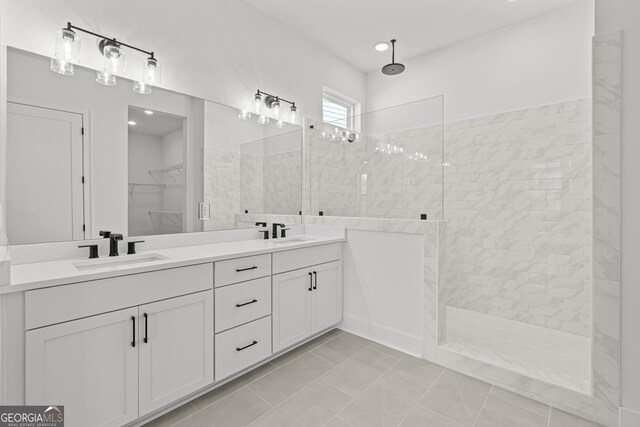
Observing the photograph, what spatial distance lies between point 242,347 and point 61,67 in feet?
6.41

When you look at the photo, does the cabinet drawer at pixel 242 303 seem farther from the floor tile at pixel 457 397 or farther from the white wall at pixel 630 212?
the white wall at pixel 630 212

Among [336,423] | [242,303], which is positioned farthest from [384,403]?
[242,303]

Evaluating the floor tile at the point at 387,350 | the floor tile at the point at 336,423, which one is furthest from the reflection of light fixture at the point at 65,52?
the floor tile at the point at 387,350

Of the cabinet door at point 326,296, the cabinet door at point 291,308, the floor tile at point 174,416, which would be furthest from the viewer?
the cabinet door at point 326,296

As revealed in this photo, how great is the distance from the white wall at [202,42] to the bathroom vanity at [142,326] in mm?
1298

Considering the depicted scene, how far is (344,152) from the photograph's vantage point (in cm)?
347

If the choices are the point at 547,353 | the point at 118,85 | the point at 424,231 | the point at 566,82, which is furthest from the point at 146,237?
the point at 566,82

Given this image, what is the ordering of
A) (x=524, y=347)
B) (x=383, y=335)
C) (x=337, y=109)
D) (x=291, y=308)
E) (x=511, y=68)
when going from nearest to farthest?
(x=291, y=308) → (x=524, y=347) → (x=383, y=335) → (x=511, y=68) → (x=337, y=109)

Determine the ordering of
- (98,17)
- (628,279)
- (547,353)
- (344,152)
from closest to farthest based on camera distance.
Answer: (628,279), (98,17), (547,353), (344,152)

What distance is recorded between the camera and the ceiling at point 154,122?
1.99m

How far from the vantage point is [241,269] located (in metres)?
1.92

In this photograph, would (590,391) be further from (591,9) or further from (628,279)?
(591,9)

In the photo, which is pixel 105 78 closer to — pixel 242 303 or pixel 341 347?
pixel 242 303

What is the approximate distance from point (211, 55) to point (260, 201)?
129 cm
